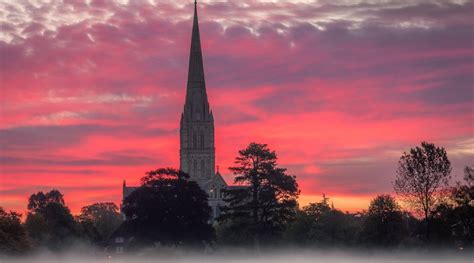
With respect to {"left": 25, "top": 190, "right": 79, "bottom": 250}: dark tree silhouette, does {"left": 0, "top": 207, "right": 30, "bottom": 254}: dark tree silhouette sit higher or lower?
lower

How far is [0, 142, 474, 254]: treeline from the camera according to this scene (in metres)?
82.5

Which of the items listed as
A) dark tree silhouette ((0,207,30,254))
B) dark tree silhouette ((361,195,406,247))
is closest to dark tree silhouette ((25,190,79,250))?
dark tree silhouette ((0,207,30,254))

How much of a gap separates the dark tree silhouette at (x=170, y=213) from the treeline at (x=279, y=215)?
0.38ft

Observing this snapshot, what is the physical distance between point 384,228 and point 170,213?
969 inches

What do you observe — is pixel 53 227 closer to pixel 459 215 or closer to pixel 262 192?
pixel 262 192

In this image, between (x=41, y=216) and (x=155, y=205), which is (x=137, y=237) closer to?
(x=155, y=205)

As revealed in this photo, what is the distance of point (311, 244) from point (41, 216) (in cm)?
4615

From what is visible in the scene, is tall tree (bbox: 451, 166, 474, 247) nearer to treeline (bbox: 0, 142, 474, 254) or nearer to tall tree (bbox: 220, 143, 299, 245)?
treeline (bbox: 0, 142, 474, 254)

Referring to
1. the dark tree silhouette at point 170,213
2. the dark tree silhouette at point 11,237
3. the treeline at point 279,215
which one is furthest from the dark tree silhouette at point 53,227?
the dark tree silhouette at point 11,237

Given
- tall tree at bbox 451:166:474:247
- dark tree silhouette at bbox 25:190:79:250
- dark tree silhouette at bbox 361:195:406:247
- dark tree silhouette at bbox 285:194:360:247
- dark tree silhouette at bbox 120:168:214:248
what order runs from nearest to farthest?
tall tree at bbox 451:166:474:247
dark tree silhouette at bbox 361:195:406:247
dark tree silhouette at bbox 120:168:214:248
dark tree silhouette at bbox 285:194:360:247
dark tree silhouette at bbox 25:190:79:250

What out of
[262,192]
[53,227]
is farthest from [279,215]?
[53,227]

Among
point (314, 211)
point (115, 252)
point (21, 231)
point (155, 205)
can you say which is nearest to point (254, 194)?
point (155, 205)

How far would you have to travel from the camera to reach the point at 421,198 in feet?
272

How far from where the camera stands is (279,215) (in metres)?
90.1
